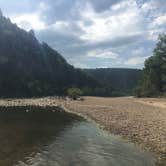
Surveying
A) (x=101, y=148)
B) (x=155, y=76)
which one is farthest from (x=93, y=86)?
(x=101, y=148)

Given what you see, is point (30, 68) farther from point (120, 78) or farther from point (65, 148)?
point (65, 148)

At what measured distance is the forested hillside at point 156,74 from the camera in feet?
235

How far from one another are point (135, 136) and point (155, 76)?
5488cm

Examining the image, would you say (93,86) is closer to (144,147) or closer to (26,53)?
(26,53)

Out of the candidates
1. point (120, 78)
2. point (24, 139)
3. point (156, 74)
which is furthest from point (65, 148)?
point (120, 78)

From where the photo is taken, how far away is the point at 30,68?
119750 millimetres

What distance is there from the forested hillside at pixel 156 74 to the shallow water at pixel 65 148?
48233 mm

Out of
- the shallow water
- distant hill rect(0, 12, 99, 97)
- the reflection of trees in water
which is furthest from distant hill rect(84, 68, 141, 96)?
the shallow water

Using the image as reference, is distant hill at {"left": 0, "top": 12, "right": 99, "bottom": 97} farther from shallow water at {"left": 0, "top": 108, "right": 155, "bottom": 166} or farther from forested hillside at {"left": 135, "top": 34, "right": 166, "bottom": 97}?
shallow water at {"left": 0, "top": 108, "right": 155, "bottom": 166}

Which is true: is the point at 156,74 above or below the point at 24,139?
above

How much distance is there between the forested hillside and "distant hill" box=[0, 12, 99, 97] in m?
38.8

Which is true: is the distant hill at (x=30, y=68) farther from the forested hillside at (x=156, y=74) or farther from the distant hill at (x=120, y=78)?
the distant hill at (x=120, y=78)

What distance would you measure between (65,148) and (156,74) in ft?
193

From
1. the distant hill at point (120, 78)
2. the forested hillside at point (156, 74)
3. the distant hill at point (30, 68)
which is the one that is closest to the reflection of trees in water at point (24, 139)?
the forested hillside at point (156, 74)
